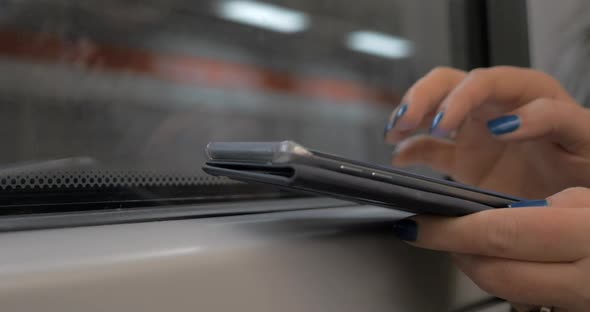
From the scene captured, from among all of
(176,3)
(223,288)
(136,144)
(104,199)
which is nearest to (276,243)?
(223,288)

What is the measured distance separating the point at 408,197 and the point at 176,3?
1.56 feet

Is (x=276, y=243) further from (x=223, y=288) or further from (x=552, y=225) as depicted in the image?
(x=552, y=225)

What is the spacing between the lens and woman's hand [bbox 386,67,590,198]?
1.56 ft

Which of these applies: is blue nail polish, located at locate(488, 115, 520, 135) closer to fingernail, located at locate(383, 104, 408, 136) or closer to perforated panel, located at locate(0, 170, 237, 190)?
fingernail, located at locate(383, 104, 408, 136)

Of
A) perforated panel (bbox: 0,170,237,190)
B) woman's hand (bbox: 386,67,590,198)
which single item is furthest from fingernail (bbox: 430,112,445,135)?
perforated panel (bbox: 0,170,237,190)

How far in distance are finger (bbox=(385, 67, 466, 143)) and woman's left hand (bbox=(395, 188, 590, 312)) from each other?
6.3 inches

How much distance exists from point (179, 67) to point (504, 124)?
1.52 feet

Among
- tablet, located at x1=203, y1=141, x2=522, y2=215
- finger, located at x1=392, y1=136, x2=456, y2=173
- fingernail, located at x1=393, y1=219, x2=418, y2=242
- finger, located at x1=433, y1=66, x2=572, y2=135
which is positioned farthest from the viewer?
finger, located at x1=392, y1=136, x2=456, y2=173

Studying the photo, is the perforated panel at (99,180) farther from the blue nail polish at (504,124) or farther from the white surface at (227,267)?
the blue nail polish at (504,124)

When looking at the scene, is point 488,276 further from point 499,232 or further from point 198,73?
point 198,73

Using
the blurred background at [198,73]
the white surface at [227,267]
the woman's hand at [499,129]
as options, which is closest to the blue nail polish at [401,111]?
the woman's hand at [499,129]

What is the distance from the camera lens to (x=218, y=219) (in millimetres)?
394

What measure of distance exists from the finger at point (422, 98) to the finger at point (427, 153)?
87 mm

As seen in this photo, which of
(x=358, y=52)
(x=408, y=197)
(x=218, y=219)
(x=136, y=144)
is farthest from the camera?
(x=358, y=52)
